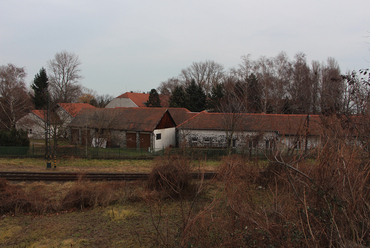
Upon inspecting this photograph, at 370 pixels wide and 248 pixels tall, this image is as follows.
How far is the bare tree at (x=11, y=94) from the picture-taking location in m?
36.1

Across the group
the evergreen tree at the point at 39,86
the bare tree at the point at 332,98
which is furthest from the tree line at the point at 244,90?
the bare tree at the point at 332,98

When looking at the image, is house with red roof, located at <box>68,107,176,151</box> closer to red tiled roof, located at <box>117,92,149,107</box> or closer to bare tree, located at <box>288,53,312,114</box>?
bare tree, located at <box>288,53,312,114</box>

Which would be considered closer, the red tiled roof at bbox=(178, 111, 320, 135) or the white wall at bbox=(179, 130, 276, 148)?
the red tiled roof at bbox=(178, 111, 320, 135)

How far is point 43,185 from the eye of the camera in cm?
1401

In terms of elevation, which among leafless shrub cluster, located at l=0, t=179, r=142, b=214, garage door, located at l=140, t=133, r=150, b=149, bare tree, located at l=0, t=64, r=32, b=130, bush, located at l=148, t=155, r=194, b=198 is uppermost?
bare tree, located at l=0, t=64, r=32, b=130

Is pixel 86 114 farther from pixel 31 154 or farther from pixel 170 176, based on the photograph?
pixel 170 176

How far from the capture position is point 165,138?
1194 inches

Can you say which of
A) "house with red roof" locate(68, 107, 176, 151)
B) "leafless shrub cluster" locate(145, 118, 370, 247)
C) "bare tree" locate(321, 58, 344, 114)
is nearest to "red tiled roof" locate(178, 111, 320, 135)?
"house with red roof" locate(68, 107, 176, 151)

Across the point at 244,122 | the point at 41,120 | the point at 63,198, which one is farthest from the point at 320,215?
the point at 41,120

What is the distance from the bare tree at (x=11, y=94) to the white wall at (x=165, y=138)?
2287cm

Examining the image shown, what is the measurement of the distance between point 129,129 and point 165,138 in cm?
452


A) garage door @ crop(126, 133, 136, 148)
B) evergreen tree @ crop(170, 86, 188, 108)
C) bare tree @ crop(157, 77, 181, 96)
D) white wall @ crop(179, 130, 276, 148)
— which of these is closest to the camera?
white wall @ crop(179, 130, 276, 148)

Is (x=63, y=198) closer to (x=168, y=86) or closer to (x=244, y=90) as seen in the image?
(x=244, y=90)

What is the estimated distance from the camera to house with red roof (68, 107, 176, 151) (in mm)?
28812
